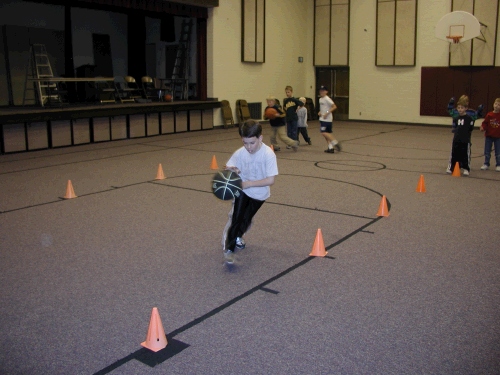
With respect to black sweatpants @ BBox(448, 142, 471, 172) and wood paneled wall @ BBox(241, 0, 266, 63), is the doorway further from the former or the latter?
black sweatpants @ BBox(448, 142, 471, 172)

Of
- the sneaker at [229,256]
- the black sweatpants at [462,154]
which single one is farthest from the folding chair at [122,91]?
the sneaker at [229,256]

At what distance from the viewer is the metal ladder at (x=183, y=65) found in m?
17.6

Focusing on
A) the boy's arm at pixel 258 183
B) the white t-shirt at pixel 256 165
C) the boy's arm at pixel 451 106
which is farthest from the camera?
the boy's arm at pixel 451 106

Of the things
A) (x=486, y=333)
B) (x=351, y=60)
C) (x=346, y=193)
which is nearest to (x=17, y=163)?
(x=346, y=193)

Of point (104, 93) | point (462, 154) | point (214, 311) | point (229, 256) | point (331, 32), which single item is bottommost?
point (214, 311)

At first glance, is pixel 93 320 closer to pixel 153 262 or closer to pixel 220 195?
pixel 153 262

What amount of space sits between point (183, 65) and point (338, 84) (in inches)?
257

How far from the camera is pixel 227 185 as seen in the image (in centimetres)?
456

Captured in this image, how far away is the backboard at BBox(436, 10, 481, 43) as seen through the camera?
15523 mm

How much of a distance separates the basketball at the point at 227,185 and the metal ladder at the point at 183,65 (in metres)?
13.5

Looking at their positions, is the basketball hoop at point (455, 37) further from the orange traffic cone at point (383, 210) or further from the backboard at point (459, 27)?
the orange traffic cone at point (383, 210)

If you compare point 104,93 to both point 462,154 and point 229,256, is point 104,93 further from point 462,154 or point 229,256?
point 229,256

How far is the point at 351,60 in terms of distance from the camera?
2005 centimetres

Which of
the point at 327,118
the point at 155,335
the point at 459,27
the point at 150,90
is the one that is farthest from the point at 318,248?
the point at 150,90
